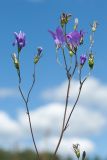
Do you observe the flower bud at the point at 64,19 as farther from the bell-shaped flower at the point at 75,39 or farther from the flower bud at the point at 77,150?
the flower bud at the point at 77,150

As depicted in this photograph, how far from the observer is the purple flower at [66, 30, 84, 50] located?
250 inches

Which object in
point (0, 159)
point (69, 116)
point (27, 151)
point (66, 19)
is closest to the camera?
point (69, 116)

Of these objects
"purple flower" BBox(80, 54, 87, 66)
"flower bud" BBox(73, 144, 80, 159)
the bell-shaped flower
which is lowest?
"flower bud" BBox(73, 144, 80, 159)

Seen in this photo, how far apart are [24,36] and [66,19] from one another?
1.79ft

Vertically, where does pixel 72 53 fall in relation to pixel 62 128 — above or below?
above

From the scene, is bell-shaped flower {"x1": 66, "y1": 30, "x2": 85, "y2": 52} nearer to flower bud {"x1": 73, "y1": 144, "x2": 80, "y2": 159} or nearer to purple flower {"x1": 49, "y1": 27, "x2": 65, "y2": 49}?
purple flower {"x1": 49, "y1": 27, "x2": 65, "y2": 49}

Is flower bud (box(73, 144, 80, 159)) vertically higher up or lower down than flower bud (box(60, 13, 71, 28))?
lower down

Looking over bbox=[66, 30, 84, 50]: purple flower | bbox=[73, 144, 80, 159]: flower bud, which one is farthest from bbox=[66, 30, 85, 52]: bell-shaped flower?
bbox=[73, 144, 80, 159]: flower bud

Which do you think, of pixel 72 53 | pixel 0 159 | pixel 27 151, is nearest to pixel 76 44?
pixel 72 53

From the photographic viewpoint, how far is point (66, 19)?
6480mm

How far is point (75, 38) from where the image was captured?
6.36 meters

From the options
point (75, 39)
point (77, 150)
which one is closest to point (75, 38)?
point (75, 39)

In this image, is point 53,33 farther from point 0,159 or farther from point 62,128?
point 0,159

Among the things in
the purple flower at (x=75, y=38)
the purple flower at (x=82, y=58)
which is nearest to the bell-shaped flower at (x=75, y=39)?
the purple flower at (x=75, y=38)
